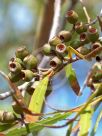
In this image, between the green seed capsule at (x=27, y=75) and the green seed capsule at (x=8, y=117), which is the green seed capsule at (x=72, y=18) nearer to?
the green seed capsule at (x=27, y=75)

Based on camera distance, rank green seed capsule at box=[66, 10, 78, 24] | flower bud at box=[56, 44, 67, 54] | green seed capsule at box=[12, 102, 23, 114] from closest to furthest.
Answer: green seed capsule at box=[12, 102, 23, 114], flower bud at box=[56, 44, 67, 54], green seed capsule at box=[66, 10, 78, 24]

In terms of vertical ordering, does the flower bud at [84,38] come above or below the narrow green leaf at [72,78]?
above

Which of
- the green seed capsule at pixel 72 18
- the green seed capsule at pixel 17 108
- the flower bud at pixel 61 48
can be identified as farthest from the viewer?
the green seed capsule at pixel 72 18

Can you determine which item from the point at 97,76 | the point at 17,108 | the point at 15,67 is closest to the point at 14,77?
the point at 15,67

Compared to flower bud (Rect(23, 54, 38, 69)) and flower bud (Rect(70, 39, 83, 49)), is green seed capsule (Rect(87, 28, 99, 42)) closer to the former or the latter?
flower bud (Rect(70, 39, 83, 49))

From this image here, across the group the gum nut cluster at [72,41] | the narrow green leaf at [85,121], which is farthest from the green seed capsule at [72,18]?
the narrow green leaf at [85,121]

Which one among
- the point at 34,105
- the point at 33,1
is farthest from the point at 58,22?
the point at 33,1

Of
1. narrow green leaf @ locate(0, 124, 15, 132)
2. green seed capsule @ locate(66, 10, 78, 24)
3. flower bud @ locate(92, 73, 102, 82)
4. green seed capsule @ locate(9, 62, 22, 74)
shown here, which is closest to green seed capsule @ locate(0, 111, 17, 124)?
narrow green leaf @ locate(0, 124, 15, 132)

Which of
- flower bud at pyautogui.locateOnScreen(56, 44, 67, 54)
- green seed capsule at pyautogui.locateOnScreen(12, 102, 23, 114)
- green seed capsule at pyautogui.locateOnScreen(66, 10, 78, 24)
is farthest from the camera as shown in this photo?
green seed capsule at pyautogui.locateOnScreen(66, 10, 78, 24)
